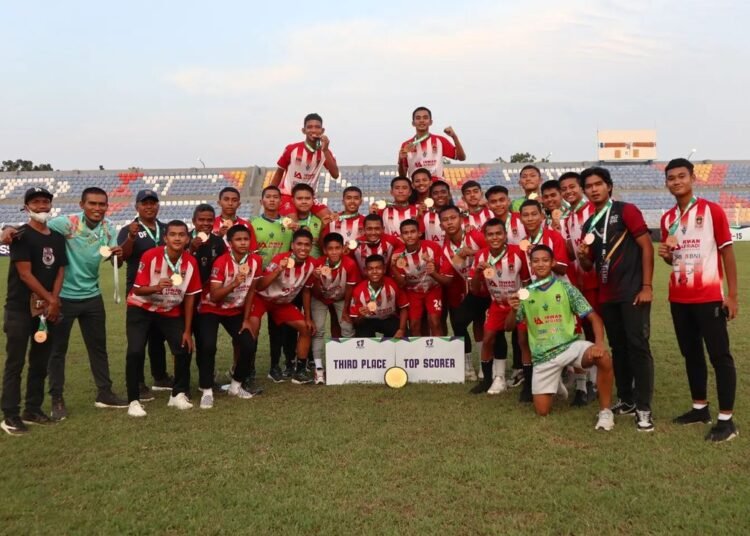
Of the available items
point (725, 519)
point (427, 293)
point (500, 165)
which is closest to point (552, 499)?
point (725, 519)

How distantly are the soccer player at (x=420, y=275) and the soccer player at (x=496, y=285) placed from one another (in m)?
0.52

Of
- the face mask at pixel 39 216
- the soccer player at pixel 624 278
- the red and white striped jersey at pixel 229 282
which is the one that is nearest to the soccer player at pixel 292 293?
the red and white striped jersey at pixel 229 282

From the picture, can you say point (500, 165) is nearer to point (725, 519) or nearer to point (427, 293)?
point (427, 293)

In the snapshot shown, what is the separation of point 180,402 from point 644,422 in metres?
4.25

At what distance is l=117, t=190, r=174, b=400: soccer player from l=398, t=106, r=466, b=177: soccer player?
11.9ft

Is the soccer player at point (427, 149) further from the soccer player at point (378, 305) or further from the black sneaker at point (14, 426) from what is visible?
the black sneaker at point (14, 426)

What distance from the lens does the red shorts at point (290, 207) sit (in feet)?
24.9

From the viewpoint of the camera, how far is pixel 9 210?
4897 cm

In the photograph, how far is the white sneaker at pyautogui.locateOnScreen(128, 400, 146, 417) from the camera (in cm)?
568

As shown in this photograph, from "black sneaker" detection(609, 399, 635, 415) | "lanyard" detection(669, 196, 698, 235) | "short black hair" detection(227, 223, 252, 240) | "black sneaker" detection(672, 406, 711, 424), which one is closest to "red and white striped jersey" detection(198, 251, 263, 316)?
"short black hair" detection(227, 223, 252, 240)

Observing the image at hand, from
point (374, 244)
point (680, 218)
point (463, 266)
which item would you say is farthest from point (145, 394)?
point (680, 218)

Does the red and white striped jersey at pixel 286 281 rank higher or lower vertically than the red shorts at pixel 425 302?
higher

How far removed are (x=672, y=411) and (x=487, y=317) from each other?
1.98 m

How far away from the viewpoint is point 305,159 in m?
8.41
